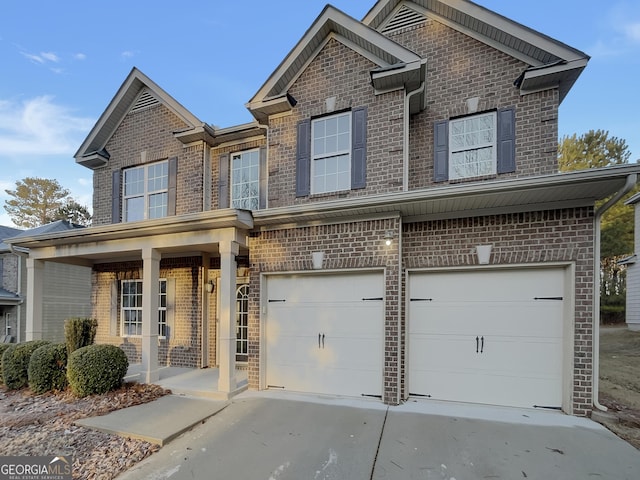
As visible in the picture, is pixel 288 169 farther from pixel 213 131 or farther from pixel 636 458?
pixel 636 458

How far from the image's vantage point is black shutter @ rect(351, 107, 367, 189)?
5.88 metres

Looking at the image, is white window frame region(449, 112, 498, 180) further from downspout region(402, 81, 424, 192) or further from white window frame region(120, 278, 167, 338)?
white window frame region(120, 278, 167, 338)

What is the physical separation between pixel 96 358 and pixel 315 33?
7495 mm

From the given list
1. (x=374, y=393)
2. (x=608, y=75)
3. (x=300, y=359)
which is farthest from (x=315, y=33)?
(x=608, y=75)

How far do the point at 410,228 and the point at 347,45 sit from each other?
3900mm

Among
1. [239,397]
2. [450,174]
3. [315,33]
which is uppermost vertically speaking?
[315,33]

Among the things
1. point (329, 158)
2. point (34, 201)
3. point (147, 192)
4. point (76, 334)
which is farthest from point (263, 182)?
point (34, 201)

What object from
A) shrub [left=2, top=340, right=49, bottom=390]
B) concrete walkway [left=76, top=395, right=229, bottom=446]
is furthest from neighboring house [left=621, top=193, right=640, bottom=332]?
shrub [left=2, top=340, right=49, bottom=390]

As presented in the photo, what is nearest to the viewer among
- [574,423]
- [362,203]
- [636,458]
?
[636,458]

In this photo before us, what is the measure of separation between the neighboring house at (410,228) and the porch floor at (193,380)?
0.20 m

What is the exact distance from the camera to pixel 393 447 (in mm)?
3762

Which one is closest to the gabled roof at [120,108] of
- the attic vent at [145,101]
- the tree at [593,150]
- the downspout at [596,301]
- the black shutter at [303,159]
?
the attic vent at [145,101]

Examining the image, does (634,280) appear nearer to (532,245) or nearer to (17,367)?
(532,245)

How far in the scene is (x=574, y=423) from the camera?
4316mm
